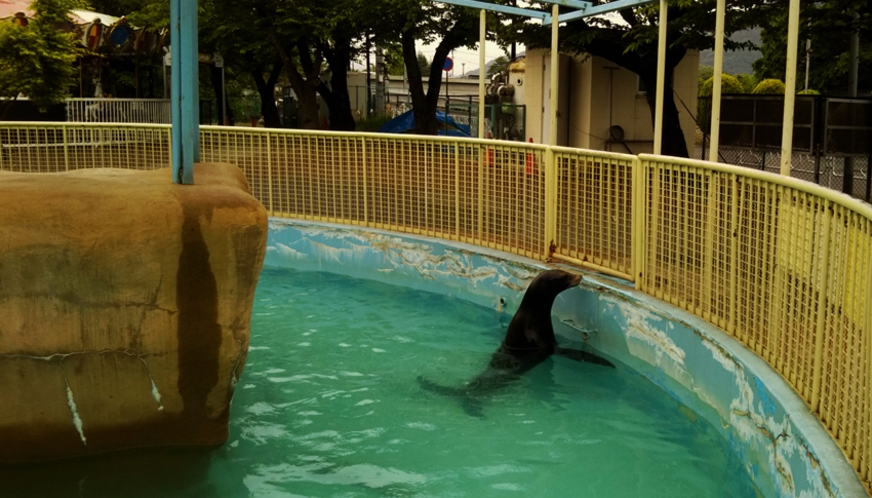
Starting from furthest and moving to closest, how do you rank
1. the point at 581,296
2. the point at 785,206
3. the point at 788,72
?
the point at 581,296 < the point at 788,72 < the point at 785,206

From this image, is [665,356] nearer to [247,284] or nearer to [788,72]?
[788,72]

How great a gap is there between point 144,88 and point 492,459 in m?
37.9

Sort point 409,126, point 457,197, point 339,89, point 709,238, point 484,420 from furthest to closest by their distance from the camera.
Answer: point 339,89, point 409,126, point 457,197, point 709,238, point 484,420

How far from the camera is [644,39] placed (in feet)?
54.1

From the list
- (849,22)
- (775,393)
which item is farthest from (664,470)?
(849,22)

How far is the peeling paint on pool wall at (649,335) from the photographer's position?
4.88 meters

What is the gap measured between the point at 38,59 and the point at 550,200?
49.9ft

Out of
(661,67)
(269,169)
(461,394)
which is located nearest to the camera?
(461,394)

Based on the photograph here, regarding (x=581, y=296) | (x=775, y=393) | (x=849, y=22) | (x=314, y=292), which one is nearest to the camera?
(x=775, y=393)

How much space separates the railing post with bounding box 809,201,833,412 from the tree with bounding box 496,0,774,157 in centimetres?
1151

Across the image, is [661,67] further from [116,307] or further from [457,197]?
[116,307]

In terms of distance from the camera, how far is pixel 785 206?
575 centimetres

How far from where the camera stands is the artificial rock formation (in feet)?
17.4

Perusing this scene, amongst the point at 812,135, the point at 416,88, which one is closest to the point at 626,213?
the point at 812,135
